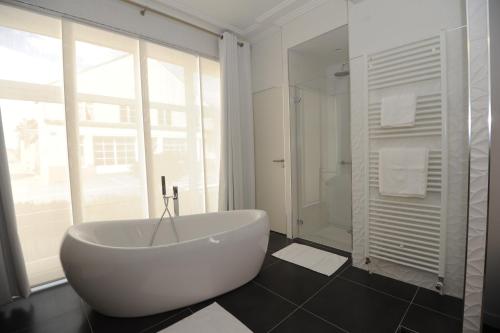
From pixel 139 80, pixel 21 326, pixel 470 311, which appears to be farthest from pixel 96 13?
pixel 470 311

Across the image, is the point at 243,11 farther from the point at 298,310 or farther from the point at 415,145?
the point at 298,310

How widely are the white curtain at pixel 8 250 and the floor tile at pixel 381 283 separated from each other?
260 centimetres

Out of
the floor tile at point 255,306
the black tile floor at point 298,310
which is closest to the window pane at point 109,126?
the black tile floor at point 298,310

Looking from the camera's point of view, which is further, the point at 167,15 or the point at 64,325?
the point at 167,15

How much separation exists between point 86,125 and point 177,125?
87cm

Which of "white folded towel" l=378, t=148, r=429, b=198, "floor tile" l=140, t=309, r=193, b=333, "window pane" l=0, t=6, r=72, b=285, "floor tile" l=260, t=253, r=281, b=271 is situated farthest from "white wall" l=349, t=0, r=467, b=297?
"window pane" l=0, t=6, r=72, b=285

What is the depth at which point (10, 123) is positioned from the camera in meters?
1.79

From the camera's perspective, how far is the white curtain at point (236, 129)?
113 inches

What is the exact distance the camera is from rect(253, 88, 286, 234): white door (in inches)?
118

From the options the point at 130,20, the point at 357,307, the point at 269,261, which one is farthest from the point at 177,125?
the point at 357,307

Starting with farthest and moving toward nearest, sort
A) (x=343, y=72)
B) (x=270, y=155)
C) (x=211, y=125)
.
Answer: (x=270, y=155) → (x=211, y=125) → (x=343, y=72)

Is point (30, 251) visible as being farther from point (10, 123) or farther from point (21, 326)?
point (10, 123)

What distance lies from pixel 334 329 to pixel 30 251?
2.41 metres

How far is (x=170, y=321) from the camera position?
1.53 meters
